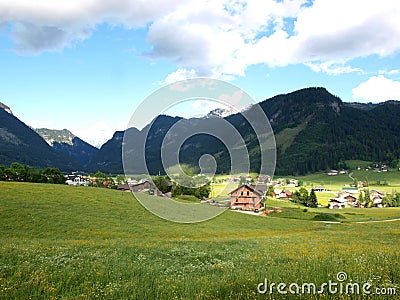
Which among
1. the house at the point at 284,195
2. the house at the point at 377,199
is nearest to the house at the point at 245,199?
the house at the point at 284,195

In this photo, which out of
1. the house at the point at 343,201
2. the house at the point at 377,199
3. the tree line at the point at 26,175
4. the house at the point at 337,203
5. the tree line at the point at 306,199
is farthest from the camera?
the house at the point at 377,199

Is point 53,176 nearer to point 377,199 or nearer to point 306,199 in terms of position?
point 306,199

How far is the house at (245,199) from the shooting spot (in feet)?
369

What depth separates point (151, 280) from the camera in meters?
10.2

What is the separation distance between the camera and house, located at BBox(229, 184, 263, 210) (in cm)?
11244

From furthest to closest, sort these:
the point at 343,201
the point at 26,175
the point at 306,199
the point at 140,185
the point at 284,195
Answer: the point at 284,195, the point at 343,201, the point at 306,199, the point at 26,175, the point at 140,185

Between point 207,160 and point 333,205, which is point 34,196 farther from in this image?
point 333,205

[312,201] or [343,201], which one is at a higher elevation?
[312,201]

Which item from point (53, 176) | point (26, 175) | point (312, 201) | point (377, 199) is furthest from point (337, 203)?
point (26, 175)

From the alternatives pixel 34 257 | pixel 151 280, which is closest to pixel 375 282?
pixel 151 280

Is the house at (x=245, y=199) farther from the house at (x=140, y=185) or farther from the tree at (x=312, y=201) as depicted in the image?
the house at (x=140, y=185)

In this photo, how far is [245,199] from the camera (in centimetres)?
11375

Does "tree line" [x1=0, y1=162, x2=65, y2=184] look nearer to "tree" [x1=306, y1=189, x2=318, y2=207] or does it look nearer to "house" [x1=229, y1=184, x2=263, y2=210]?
"house" [x1=229, y1=184, x2=263, y2=210]

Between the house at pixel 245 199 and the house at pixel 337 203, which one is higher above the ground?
the house at pixel 245 199
